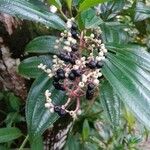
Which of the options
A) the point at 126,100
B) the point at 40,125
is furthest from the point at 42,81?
the point at 126,100

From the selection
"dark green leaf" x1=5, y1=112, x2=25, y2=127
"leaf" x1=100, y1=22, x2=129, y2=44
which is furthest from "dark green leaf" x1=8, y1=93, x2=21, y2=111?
"leaf" x1=100, y1=22, x2=129, y2=44

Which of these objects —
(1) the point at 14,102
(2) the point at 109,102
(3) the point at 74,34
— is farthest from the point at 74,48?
(1) the point at 14,102

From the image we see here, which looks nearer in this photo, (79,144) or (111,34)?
(111,34)

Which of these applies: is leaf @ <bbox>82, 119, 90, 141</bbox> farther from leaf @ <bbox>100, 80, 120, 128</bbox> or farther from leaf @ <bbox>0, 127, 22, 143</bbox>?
leaf @ <bbox>100, 80, 120, 128</bbox>

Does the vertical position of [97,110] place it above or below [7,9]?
below

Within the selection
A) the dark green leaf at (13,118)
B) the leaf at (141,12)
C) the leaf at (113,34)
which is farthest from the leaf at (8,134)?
the leaf at (141,12)

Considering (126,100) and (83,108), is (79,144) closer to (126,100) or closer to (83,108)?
Result: (83,108)

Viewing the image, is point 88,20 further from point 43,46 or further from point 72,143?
point 72,143
